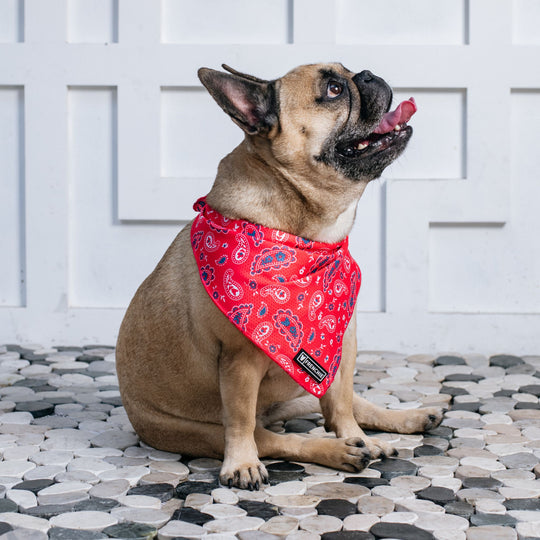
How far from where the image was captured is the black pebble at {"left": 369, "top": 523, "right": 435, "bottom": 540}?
2516 mm

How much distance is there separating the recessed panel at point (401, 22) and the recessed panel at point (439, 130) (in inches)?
14.2

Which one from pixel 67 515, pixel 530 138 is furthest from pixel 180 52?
pixel 67 515

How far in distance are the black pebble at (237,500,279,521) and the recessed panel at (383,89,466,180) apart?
3103 mm

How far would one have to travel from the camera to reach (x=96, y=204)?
5.59 metres

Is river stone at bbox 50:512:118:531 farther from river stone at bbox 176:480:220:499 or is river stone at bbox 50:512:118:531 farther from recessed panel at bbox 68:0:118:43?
recessed panel at bbox 68:0:118:43

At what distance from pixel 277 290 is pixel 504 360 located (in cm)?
244

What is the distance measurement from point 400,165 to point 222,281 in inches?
103

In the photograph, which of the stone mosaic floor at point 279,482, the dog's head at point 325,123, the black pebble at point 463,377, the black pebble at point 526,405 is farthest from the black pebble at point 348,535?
the black pebble at point 463,377

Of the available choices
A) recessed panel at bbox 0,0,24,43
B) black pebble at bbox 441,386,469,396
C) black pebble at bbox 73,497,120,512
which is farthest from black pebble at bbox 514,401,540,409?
recessed panel at bbox 0,0,24,43

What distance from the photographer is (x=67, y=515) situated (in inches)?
107

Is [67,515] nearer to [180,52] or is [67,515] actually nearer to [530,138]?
[180,52]

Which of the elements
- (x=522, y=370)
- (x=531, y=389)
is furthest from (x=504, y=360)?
(x=531, y=389)

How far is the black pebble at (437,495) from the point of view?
2.83m

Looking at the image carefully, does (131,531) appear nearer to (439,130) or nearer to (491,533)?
(491,533)
